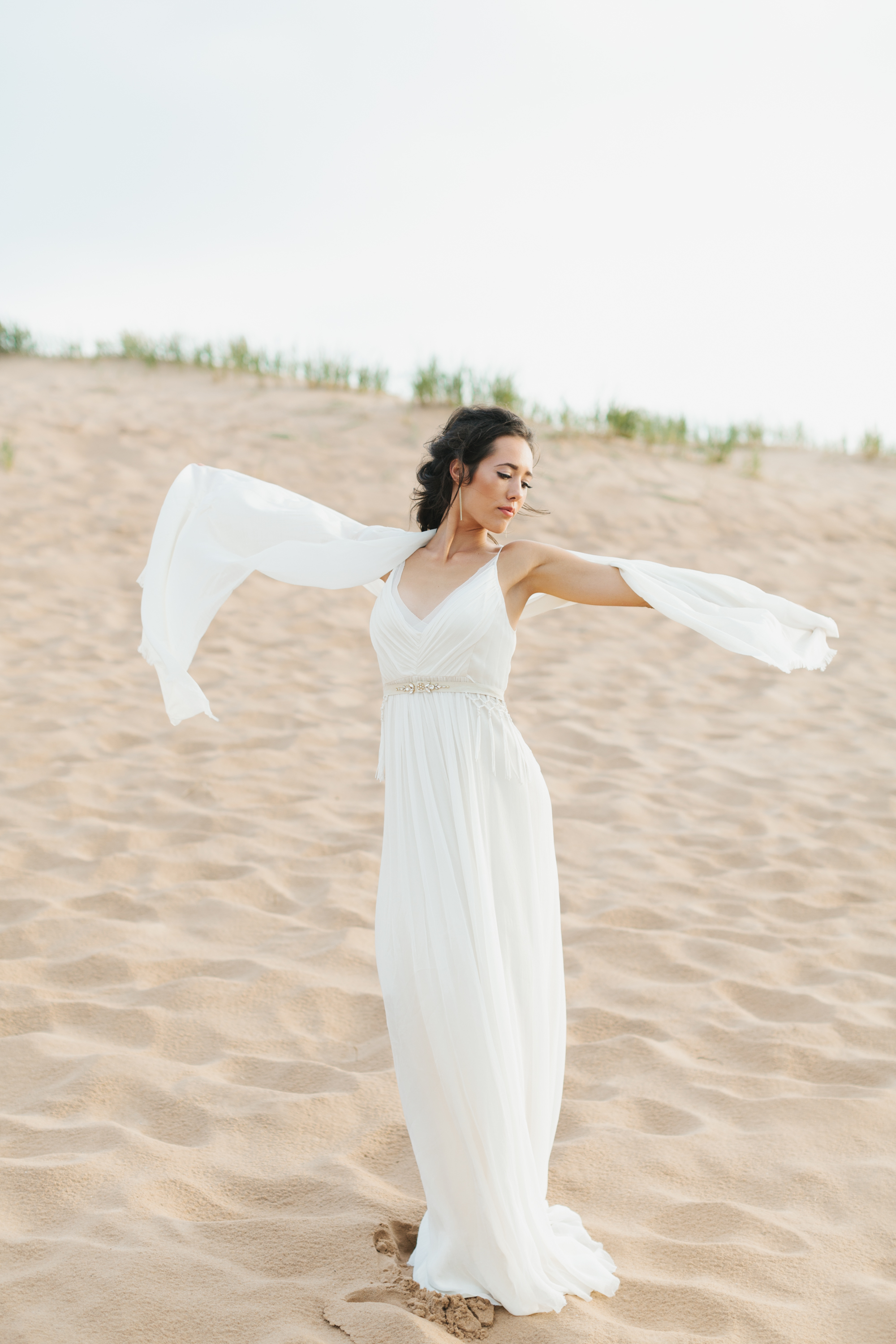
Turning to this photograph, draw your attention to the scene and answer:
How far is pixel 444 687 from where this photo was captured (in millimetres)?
2723

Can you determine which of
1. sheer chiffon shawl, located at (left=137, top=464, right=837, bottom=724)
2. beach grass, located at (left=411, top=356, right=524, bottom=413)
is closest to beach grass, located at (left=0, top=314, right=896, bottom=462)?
beach grass, located at (left=411, top=356, right=524, bottom=413)

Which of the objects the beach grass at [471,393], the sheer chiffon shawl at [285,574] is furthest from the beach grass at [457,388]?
the sheer chiffon shawl at [285,574]

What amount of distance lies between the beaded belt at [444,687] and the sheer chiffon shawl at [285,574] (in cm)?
33

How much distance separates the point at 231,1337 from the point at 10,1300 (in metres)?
0.52

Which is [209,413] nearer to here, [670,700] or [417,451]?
[417,451]

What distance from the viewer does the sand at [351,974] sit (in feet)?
8.80

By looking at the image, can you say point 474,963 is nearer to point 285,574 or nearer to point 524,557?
point 524,557

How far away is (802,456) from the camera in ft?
47.8

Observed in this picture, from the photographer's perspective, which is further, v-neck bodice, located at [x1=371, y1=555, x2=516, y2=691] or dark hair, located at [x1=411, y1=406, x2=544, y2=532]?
dark hair, located at [x1=411, y1=406, x2=544, y2=532]

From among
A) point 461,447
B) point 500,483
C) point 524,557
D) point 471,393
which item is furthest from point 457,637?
point 471,393

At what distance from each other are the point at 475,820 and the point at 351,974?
190cm

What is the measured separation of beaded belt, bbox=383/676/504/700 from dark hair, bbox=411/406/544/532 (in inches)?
18.0

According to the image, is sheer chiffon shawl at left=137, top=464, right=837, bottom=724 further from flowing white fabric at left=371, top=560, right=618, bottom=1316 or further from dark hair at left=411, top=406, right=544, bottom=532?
flowing white fabric at left=371, top=560, right=618, bottom=1316

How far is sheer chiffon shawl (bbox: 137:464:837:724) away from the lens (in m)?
2.79
